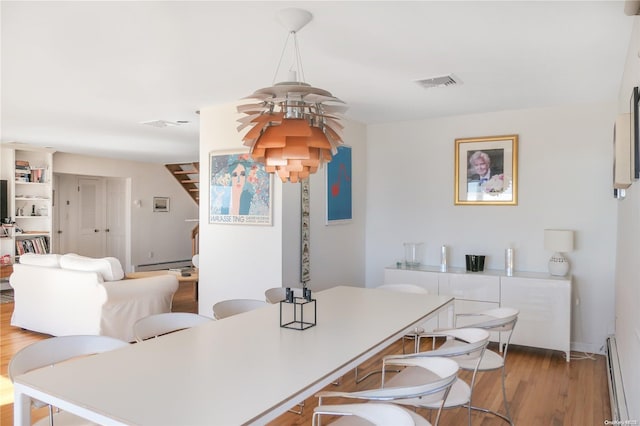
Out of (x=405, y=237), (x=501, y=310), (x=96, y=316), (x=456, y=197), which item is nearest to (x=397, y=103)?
(x=456, y=197)

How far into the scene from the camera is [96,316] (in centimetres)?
445

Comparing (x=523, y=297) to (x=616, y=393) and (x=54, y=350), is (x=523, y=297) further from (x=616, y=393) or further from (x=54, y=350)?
(x=54, y=350)

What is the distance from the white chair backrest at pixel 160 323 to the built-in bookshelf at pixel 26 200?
613 centimetres

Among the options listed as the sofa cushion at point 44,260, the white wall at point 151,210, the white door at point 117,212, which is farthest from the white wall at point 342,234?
the white door at point 117,212

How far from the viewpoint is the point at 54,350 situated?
2.15 meters

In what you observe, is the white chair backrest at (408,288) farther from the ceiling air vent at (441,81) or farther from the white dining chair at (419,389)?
the ceiling air vent at (441,81)

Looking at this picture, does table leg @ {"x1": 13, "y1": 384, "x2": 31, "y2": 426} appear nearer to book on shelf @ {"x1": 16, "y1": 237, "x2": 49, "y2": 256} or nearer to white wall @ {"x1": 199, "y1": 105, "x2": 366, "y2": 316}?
white wall @ {"x1": 199, "y1": 105, "x2": 366, "y2": 316}

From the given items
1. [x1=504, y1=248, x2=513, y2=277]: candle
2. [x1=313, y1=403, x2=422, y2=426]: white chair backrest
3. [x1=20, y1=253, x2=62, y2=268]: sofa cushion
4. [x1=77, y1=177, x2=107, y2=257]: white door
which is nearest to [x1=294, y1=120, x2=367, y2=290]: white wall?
[x1=504, y1=248, x2=513, y2=277]: candle

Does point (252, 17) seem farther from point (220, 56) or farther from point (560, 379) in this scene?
point (560, 379)

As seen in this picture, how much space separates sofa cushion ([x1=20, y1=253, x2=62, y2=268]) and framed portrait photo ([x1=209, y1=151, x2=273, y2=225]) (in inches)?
69.1

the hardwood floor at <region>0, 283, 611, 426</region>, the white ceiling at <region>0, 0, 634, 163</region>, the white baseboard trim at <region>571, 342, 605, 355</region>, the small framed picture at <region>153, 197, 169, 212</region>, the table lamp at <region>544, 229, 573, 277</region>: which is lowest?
the hardwood floor at <region>0, 283, 611, 426</region>

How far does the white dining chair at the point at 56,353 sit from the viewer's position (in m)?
1.98

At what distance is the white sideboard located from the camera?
4.35 m

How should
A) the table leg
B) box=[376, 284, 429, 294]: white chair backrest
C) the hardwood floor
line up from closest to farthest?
the table leg < the hardwood floor < box=[376, 284, 429, 294]: white chair backrest
